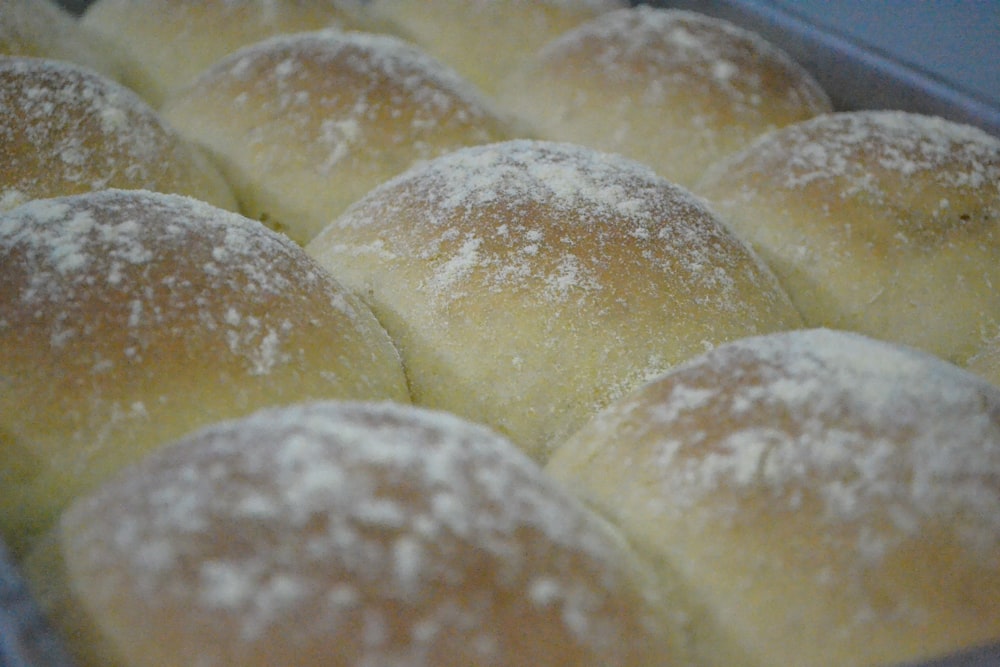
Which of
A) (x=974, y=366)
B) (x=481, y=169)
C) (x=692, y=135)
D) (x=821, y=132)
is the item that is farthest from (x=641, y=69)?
(x=974, y=366)

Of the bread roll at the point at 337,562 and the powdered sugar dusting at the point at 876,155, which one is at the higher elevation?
the bread roll at the point at 337,562

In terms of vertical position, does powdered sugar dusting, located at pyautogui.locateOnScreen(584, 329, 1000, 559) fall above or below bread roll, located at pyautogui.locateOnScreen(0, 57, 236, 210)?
below

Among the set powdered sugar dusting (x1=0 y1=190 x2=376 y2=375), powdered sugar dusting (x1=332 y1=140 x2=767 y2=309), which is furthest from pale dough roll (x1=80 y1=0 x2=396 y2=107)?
powdered sugar dusting (x1=0 y1=190 x2=376 y2=375)

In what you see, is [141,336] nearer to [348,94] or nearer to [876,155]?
[348,94]

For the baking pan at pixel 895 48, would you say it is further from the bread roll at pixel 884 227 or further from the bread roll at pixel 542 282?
the bread roll at pixel 542 282

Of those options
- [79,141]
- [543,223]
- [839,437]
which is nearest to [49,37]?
[79,141]

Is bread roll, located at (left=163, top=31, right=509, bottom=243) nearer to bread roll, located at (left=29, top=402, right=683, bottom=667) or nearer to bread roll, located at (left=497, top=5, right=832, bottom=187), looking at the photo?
bread roll, located at (left=497, top=5, right=832, bottom=187)

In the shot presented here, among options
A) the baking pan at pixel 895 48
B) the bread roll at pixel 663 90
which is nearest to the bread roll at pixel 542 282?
the bread roll at pixel 663 90

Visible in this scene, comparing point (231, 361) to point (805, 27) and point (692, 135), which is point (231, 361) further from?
point (805, 27)
